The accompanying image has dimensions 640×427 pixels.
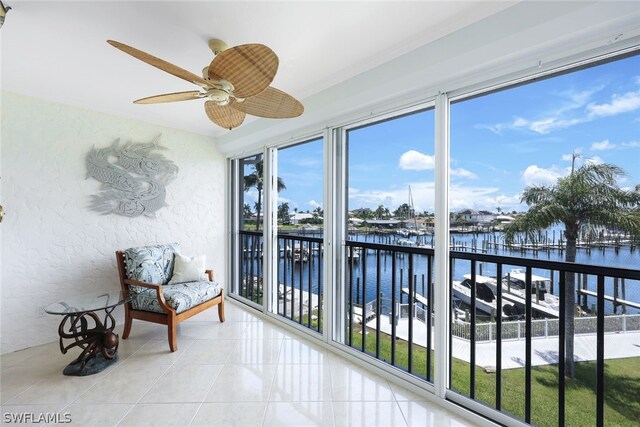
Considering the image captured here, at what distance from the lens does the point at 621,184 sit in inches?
52.8

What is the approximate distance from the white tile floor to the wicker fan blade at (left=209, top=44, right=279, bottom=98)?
6.45ft

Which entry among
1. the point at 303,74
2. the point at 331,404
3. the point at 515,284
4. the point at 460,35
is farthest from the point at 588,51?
the point at 331,404

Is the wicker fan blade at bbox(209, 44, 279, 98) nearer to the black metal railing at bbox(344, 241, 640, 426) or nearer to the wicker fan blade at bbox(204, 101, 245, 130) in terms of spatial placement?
the wicker fan blade at bbox(204, 101, 245, 130)

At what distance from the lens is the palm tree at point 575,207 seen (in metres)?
1.34

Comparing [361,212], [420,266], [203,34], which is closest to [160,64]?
[203,34]

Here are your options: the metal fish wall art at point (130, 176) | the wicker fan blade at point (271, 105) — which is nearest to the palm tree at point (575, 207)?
the wicker fan blade at point (271, 105)

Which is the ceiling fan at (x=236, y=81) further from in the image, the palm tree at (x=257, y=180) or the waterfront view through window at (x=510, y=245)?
the palm tree at (x=257, y=180)

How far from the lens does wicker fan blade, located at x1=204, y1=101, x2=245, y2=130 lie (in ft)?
6.14

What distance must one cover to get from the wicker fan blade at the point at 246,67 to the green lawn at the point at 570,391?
2223mm

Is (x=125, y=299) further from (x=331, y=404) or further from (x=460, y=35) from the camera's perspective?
(x=460, y=35)

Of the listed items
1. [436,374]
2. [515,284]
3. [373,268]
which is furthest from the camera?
[373,268]

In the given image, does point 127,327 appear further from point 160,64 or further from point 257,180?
point 160,64

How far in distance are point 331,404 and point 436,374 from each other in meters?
0.74
